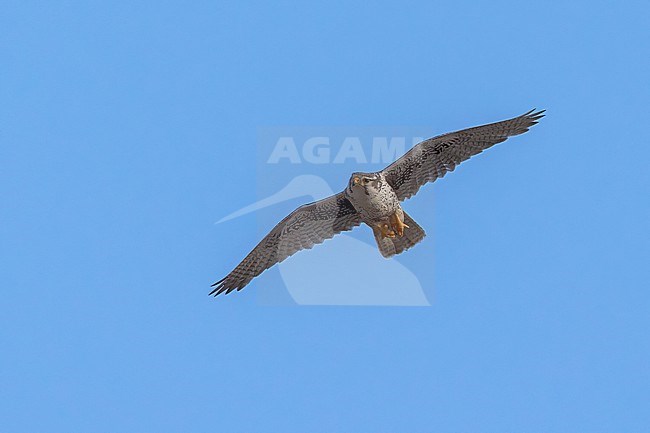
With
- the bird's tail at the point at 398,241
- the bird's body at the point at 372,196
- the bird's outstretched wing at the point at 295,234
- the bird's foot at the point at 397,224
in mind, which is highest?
the bird's outstretched wing at the point at 295,234

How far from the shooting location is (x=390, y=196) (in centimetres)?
1526

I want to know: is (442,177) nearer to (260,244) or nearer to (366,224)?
(366,224)

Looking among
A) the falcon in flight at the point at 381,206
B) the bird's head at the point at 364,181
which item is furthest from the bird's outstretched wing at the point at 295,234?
the bird's head at the point at 364,181

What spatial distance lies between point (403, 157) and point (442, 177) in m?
0.62

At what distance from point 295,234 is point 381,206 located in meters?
1.56

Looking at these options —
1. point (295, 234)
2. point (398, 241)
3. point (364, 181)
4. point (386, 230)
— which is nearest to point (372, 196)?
point (364, 181)

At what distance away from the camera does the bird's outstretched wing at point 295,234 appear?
1602 cm

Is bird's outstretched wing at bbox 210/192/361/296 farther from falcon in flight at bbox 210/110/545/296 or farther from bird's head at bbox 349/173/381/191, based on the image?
bird's head at bbox 349/173/381/191

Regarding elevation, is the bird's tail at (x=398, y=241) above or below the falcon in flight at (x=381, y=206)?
below

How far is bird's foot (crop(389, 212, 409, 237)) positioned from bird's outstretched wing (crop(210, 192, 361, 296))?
23.8 inches

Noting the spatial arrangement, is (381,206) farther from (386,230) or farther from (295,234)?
(295,234)

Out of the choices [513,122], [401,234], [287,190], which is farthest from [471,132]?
[287,190]

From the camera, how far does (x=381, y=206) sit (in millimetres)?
15250

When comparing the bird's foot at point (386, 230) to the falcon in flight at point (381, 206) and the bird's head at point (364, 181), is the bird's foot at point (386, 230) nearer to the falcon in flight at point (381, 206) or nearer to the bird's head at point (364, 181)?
the falcon in flight at point (381, 206)
